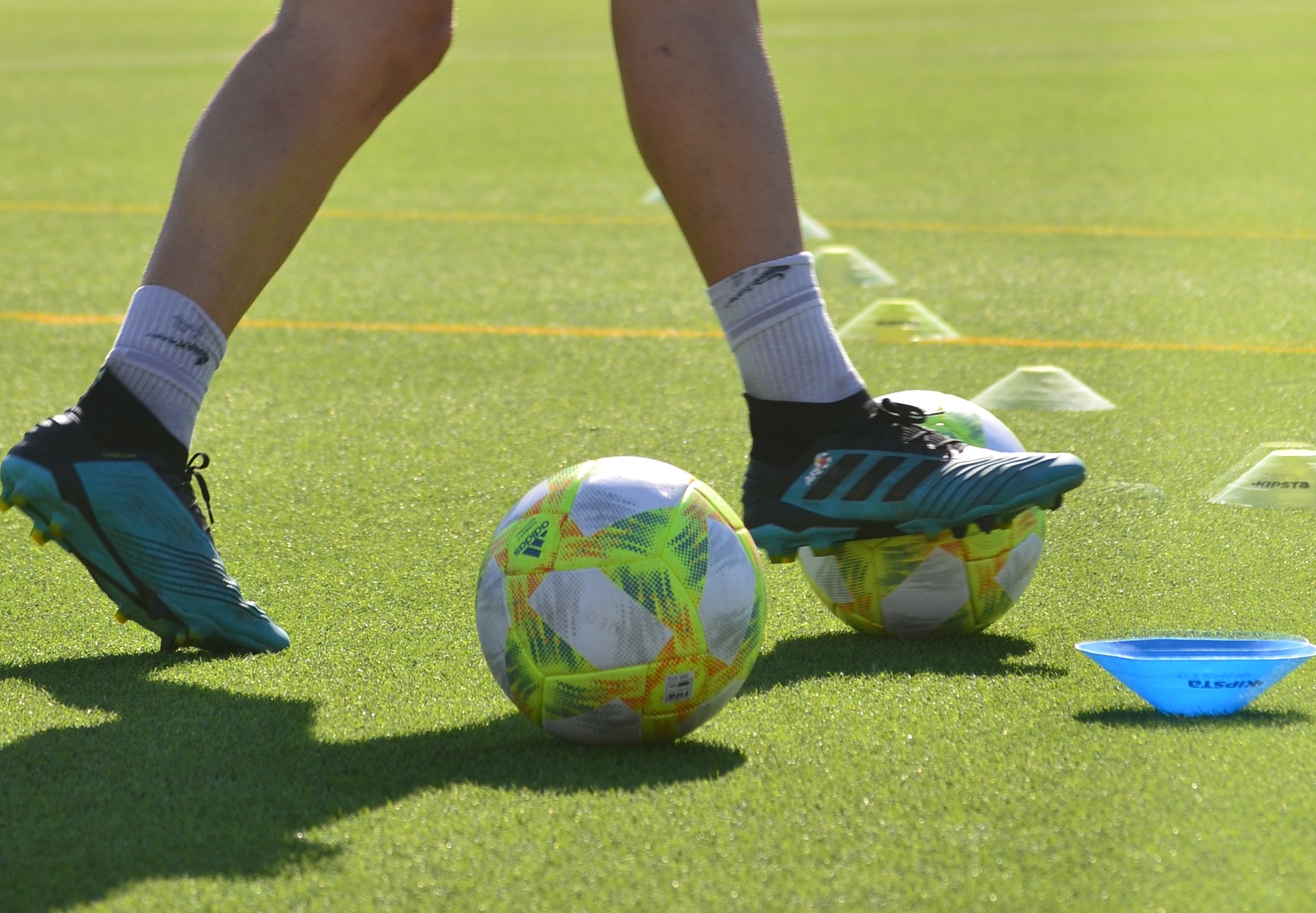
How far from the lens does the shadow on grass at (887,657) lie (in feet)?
8.90

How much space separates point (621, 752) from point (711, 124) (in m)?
1.14

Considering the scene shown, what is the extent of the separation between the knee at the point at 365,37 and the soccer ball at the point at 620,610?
2.96 feet

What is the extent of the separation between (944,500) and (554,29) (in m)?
21.2

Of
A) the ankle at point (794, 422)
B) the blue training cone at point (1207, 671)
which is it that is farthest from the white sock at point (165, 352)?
the blue training cone at point (1207, 671)

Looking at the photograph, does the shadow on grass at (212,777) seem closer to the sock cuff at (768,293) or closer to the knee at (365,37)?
the sock cuff at (768,293)

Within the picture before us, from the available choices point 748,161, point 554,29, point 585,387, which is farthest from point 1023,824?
point 554,29

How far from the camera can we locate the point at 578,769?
7.56ft

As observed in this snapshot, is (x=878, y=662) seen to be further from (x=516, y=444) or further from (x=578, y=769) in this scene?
(x=516, y=444)

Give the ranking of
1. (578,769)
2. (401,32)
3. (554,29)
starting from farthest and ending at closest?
(554,29), (401,32), (578,769)

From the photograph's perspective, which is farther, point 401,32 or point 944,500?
point 401,32

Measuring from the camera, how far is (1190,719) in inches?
96.3

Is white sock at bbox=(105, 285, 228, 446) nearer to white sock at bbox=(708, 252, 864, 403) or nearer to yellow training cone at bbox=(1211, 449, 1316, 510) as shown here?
white sock at bbox=(708, 252, 864, 403)

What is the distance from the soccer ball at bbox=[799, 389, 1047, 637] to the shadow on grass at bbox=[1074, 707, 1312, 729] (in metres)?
0.41

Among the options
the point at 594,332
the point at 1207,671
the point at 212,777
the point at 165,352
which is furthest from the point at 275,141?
the point at 594,332
